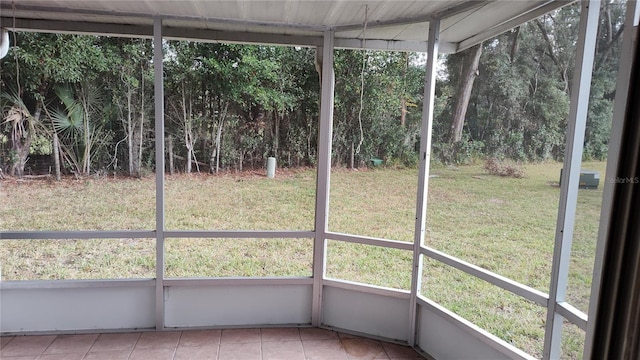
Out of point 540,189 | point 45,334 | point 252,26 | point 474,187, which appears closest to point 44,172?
point 45,334

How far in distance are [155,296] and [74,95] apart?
6.08 ft

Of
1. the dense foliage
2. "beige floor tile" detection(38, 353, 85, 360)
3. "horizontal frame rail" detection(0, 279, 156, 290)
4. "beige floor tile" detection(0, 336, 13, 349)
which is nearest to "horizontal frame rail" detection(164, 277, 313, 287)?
"horizontal frame rail" detection(0, 279, 156, 290)

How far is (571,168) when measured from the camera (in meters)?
1.57

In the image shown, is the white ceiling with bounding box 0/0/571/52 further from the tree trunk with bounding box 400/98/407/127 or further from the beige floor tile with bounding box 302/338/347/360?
the beige floor tile with bounding box 302/338/347/360

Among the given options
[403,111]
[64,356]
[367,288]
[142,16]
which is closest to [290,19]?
[142,16]

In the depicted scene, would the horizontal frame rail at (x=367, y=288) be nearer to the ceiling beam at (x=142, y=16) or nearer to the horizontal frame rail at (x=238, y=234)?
the horizontal frame rail at (x=238, y=234)

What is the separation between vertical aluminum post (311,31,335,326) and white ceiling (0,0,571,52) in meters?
0.20

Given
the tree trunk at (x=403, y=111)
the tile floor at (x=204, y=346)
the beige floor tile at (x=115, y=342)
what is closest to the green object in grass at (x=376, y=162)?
the tree trunk at (x=403, y=111)

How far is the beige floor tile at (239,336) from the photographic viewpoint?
8.31ft

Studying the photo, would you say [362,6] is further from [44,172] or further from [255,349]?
[44,172]

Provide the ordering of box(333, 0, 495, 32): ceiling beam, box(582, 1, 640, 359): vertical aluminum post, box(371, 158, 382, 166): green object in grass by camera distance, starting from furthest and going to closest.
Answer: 1. box(371, 158, 382, 166): green object in grass
2. box(333, 0, 495, 32): ceiling beam
3. box(582, 1, 640, 359): vertical aluminum post

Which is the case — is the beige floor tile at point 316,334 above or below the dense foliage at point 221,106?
below

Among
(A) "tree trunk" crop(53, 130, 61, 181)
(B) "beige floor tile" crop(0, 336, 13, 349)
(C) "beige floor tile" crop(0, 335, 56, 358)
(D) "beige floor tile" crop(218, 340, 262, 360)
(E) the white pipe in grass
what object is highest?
(E) the white pipe in grass

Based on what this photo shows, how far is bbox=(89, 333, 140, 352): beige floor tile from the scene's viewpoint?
2393mm
